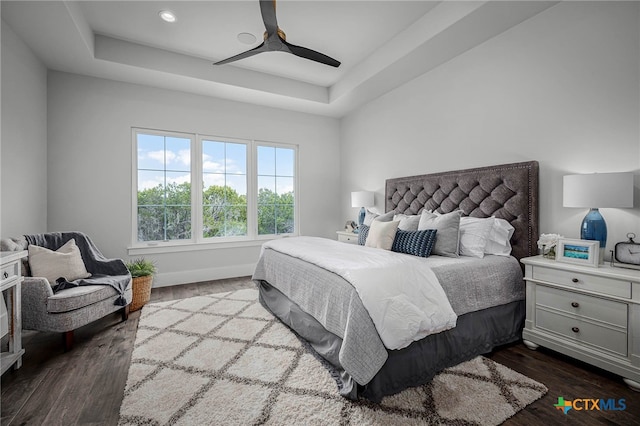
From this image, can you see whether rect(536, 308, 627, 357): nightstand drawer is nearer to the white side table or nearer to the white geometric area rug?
the white geometric area rug

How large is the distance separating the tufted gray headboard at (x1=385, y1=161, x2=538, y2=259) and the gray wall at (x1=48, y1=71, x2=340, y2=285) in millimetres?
2628

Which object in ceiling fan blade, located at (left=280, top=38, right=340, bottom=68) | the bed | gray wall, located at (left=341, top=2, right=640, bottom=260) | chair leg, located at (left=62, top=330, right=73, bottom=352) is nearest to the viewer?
the bed

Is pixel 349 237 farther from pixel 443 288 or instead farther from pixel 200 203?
pixel 443 288

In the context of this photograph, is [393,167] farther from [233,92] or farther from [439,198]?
[233,92]

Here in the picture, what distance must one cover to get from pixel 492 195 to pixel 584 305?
118 centimetres

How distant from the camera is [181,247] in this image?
4.25 metres

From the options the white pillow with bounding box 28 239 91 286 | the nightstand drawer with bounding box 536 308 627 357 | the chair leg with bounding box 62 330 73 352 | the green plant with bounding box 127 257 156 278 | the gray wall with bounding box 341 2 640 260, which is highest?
the gray wall with bounding box 341 2 640 260

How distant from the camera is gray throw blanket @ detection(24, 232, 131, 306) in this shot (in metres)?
2.70

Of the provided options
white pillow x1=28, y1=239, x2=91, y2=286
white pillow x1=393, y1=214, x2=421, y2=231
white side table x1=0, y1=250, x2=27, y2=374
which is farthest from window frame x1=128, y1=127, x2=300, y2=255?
white pillow x1=393, y1=214, x2=421, y2=231

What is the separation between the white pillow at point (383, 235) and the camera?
283 centimetres

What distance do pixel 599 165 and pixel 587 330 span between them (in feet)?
4.08

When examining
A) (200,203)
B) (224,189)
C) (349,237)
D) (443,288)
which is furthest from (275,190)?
(443,288)

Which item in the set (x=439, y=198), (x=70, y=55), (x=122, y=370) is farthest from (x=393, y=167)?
(x=70, y=55)

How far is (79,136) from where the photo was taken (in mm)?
3660
